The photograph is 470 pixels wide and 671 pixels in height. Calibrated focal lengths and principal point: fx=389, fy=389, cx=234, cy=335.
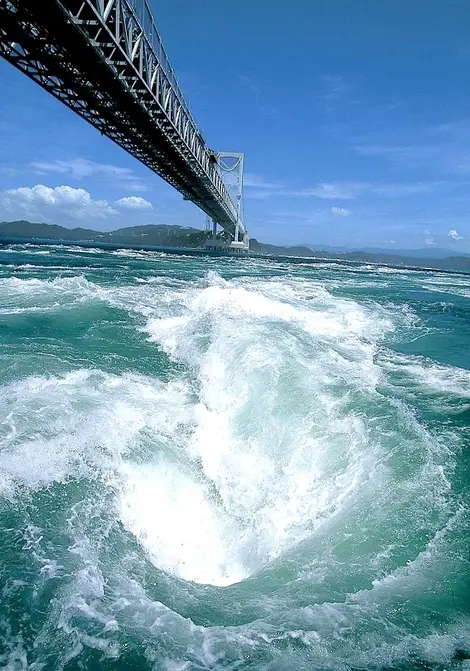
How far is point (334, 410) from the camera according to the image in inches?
211

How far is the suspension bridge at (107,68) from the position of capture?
11781 millimetres

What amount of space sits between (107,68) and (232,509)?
1661 centimetres

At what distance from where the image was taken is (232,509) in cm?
397

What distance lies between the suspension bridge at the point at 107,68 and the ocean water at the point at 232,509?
10.6 metres

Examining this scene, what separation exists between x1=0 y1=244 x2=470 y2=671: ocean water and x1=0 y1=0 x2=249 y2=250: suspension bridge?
1063cm

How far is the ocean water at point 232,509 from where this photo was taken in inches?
93.0

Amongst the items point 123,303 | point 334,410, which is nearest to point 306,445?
point 334,410

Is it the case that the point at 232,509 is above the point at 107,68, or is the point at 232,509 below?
below

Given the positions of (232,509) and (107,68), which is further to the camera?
(107,68)

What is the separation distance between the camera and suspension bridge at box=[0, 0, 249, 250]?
11.8 m

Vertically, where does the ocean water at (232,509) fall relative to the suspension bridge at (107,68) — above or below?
below

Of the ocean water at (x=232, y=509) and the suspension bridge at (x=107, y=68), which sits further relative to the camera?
the suspension bridge at (x=107, y=68)

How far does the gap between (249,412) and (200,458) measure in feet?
3.89

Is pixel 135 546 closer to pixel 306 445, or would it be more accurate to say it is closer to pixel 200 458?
pixel 200 458
